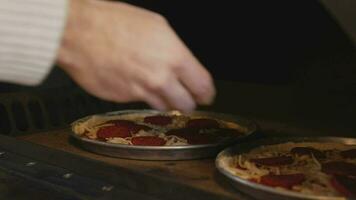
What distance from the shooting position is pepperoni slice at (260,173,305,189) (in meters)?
0.97

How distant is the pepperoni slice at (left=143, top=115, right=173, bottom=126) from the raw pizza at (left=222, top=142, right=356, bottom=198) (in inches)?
12.0

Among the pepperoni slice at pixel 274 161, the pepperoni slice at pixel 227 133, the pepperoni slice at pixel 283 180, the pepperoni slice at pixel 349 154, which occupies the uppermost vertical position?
the pepperoni slice at pixel 349 154

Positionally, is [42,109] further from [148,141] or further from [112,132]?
[148,141]

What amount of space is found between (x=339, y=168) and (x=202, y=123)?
413 millimetres

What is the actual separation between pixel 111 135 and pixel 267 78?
15.2 inches

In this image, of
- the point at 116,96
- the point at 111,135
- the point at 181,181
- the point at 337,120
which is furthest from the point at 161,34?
the point at 337,120

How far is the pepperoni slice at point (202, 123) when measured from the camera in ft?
4.54

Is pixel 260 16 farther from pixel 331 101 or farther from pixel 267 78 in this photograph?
pixel 331 101

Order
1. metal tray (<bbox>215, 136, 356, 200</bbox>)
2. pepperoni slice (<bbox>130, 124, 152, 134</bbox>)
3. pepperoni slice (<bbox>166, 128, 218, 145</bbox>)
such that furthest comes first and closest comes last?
pepperoni slice (<bbox>130, 124, 152, 134</bbox>) < pepperoni slice (<bbox>166, 128, 218, 145</bbox>) < metal tray (<bbox>215, 136, 356, 200</bbox>)

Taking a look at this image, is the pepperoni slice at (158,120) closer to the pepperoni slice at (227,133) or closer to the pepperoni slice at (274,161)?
the pepperoni slice at (227,133)

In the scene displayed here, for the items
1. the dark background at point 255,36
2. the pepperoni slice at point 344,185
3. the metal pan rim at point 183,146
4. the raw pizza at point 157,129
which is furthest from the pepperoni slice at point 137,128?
the pepperoni slice at point 344,185

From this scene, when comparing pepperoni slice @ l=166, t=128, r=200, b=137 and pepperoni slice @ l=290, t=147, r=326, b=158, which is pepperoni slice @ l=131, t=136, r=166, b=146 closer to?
pepperoni slice @ l=166, t=128, r=200, b=137

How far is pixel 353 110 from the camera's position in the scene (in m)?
1.30

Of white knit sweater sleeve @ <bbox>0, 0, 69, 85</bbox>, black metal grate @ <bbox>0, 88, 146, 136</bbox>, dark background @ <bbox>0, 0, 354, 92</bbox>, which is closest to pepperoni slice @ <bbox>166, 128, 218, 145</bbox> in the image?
dark background @ <bbox>0, 0, 354, 92</bbox>
